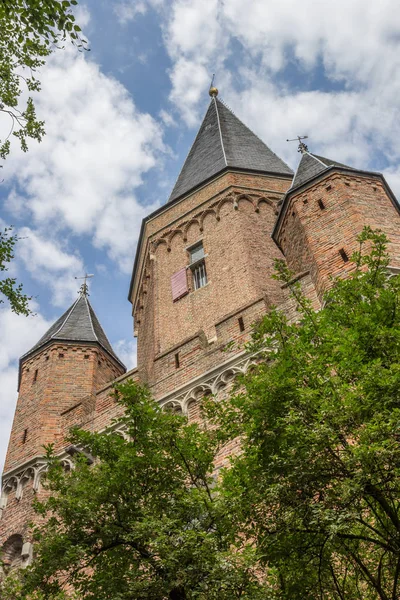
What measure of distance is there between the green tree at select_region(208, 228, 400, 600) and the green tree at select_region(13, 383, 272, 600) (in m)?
0.43

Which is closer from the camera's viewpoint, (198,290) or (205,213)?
(198,290)

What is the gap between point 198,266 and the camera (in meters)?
19.2

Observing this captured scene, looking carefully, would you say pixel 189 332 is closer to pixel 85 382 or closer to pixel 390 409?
pixel 85 382

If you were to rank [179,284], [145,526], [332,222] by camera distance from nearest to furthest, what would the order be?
[145,526] < [332,222] < [179,284]

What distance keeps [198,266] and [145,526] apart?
1285 centimetres

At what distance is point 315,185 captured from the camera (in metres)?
16.2

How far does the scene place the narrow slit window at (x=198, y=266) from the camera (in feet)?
60.8

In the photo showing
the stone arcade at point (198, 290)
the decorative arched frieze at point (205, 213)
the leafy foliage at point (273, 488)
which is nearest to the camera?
the leafy foliage at point (273, 488)

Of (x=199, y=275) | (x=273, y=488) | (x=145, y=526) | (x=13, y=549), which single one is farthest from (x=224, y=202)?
(x=273, y=488)

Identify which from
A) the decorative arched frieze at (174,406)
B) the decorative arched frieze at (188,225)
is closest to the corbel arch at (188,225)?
the decorative arched frieze at (188,225)

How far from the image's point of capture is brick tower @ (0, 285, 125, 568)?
13.9 meters

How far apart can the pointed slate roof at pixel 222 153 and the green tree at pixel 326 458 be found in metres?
15.5

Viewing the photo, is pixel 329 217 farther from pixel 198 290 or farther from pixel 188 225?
pixel 188 225

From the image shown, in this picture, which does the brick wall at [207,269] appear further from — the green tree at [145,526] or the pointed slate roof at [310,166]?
the green tree at [145,526]
